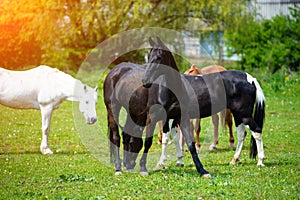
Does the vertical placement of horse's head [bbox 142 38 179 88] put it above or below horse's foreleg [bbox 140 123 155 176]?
above

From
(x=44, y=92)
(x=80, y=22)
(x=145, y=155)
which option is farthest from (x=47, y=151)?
(x=80, y=22)

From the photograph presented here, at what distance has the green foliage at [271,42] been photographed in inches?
Answer: 903

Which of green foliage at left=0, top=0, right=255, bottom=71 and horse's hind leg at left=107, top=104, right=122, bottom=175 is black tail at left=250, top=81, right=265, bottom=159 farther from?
green foliage at left=0, top=0, right=255, bottom=71

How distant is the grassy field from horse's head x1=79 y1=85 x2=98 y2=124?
0.66 m

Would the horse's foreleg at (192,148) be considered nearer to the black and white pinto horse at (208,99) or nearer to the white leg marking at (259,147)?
the black and white pinto horse at (208,99)

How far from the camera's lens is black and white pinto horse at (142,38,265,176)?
8.16 metres

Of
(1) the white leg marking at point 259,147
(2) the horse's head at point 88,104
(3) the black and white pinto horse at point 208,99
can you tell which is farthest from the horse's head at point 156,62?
(2) the horse's head at point 88,104

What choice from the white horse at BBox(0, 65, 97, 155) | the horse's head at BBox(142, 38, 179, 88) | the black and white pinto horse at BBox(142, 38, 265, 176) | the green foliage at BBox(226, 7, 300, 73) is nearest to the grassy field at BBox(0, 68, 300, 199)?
the black and white pinto horse at BBox(142, 38, 265, 176)

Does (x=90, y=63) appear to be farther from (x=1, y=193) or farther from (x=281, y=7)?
(x=1, y=193)

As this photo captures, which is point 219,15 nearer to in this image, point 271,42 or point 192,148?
point 271,42

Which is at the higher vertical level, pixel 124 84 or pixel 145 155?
pixel 124 84

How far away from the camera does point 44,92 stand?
10648mm

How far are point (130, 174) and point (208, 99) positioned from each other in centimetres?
170

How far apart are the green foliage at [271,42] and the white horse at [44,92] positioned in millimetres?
13623
